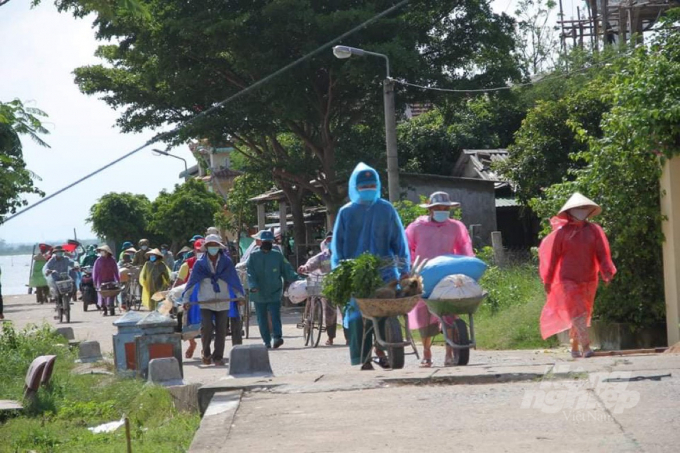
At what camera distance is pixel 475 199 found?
3231cm

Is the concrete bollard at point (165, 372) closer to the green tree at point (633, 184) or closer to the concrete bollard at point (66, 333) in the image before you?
the green tree at point (633, 184)

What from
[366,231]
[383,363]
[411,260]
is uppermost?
[366,231]

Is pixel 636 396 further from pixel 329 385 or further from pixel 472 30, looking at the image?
pixel 472 30

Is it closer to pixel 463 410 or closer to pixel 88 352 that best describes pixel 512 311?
pixel 88 352

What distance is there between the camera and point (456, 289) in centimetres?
1069

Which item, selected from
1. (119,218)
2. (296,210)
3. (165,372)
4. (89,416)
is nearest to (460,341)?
(165,372)

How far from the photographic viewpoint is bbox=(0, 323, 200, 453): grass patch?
8.94m

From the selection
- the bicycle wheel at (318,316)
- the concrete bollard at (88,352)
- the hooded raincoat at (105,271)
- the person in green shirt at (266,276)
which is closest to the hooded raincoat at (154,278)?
the bicycle wheel at (318,316)

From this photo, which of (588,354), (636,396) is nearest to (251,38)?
(588,354)

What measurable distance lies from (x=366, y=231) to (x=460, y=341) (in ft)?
4.51

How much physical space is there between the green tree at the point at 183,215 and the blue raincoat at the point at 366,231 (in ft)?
140

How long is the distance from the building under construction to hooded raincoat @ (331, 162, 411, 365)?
56.6ft

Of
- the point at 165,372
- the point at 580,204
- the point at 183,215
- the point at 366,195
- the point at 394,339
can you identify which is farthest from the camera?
the point at 183,215

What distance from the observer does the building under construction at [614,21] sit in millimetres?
35703
